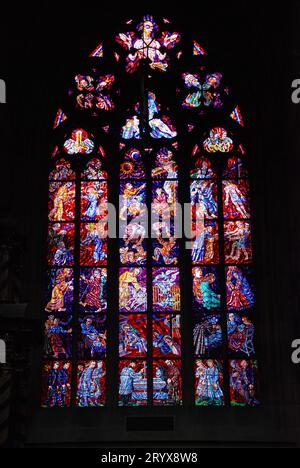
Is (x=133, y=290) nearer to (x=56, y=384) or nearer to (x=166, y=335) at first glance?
(x=166, y=335)

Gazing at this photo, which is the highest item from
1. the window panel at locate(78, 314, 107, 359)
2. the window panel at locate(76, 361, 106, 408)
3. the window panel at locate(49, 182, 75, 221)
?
the window panel at locate(49, 182, 75, 221)

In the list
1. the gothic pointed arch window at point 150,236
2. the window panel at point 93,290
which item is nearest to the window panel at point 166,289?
the gothic pointed arch window at point 150,236

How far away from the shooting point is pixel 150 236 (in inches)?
479

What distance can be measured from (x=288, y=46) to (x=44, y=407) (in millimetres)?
5715

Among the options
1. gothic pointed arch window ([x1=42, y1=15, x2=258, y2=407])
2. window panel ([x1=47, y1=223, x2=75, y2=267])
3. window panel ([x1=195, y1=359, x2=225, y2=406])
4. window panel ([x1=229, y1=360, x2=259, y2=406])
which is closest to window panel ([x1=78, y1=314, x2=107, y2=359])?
gothic pointed arch window ([x1=42, y1=15, x2=258, y2=407])

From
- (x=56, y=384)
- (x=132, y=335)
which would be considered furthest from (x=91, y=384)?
(x=132, y=335)

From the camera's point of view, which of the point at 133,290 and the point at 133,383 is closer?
the point at 133,383

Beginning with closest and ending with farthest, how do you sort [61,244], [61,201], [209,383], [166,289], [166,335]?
1. [209,383]
2. [166,335]
3. [166,289]
4. [61,244]
5. [61,201]

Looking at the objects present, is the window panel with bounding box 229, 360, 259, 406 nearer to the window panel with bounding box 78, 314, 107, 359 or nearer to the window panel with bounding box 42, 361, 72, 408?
the window panel with bounding box 78, 314, 107, 359

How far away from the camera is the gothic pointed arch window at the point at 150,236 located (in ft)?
37.8

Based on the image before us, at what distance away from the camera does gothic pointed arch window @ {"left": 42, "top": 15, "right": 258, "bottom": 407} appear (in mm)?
11516

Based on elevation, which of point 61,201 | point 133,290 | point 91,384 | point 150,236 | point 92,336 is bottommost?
point 91,384
